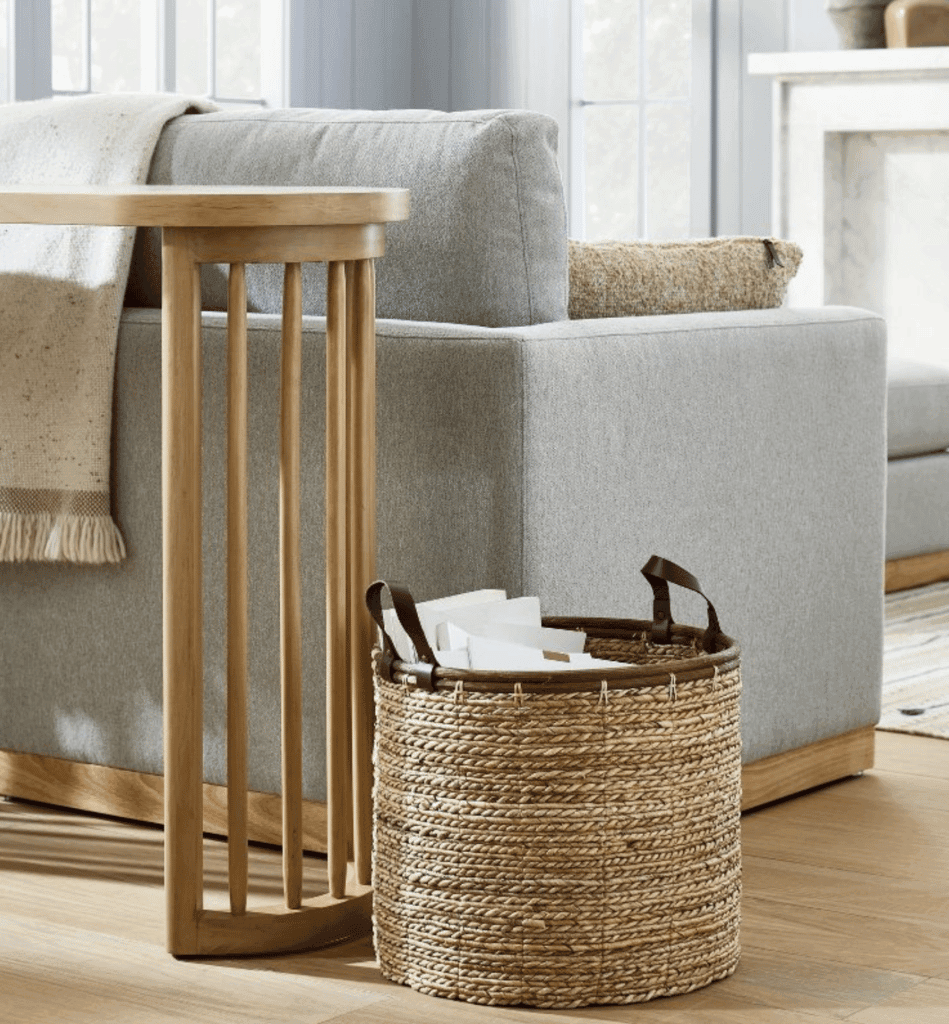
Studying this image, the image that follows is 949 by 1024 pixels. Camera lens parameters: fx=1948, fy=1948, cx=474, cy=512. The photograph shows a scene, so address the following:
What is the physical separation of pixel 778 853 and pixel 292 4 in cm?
453

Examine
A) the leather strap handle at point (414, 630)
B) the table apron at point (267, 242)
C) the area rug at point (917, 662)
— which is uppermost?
the table apron at point (267, 242)

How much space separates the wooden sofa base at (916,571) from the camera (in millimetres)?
4414

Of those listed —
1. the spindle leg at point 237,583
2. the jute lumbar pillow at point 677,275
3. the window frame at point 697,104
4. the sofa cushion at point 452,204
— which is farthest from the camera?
the window frame at point 697,104

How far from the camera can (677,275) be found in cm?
263

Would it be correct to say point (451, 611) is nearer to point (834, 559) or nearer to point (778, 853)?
point (778, 853)

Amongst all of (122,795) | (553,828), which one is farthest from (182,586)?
(122,795)

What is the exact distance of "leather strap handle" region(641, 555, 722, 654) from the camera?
2.04 m

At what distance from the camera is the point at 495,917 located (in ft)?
6.04

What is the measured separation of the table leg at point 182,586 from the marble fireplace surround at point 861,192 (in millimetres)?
4033

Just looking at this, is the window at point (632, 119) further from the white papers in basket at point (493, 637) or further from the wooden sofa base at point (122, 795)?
the white papers in basket at point (493, 637)

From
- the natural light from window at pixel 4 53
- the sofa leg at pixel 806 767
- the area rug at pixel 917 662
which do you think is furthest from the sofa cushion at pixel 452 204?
the natural light from window at pixel 4 53

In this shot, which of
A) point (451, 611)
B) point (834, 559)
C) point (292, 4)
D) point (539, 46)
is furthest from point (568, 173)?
point (451, 611)

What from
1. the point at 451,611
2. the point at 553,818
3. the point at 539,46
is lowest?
the point at 553,818

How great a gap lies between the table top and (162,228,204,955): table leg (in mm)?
48
